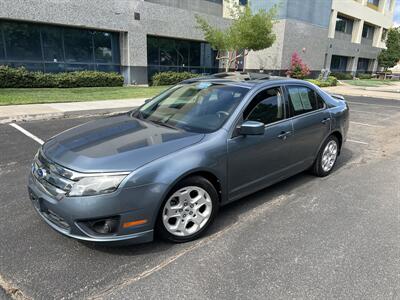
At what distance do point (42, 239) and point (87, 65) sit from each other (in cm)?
1738

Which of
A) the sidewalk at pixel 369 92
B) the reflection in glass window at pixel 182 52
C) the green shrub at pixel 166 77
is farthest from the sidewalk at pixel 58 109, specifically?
the sidewalk at pixel 369 92

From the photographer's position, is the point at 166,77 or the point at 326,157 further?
the point at 166,77

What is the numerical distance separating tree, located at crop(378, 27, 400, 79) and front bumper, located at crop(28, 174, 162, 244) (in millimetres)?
50439

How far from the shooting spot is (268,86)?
3.91 m

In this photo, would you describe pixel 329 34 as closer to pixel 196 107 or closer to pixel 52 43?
pixel 52 43

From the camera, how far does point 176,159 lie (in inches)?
112

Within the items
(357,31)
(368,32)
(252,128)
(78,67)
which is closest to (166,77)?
(78,67)

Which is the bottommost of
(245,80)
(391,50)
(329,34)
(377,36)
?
(245,80)

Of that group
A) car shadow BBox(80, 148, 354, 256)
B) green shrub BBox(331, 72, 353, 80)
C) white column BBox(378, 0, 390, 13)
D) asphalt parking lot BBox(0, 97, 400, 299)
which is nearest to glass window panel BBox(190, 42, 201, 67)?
green shrub BBox(331, 72, 353, 80)

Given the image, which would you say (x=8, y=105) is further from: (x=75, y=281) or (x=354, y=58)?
(x=354, y=58)

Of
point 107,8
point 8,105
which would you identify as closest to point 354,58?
point 107,8

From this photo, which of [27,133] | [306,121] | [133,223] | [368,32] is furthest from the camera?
[368,32]

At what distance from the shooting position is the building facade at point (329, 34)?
1048 inches

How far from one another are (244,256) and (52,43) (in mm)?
17906
